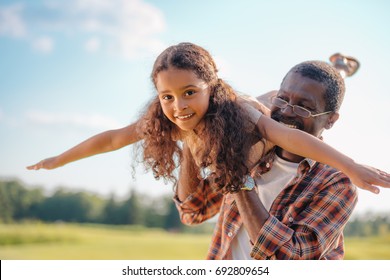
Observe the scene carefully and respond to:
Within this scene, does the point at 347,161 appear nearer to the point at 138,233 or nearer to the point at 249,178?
the point at 249,178

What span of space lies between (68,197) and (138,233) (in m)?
7.02

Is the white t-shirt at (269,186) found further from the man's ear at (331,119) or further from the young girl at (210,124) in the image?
the man's ear at (331,119)

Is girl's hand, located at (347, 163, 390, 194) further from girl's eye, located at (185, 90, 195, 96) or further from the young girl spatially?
girl's eye, located at (185, 90, 195, 96)

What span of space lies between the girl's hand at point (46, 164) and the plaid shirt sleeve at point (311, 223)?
67.2 inches

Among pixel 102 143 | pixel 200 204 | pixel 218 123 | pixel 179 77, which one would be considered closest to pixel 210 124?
pixel 218 123

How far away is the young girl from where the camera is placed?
3.06 m

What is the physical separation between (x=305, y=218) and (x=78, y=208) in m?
41.8

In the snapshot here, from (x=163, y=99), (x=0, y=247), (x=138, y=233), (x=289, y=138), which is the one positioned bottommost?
(x=289, y=138)

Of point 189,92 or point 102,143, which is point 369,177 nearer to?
point 189,92

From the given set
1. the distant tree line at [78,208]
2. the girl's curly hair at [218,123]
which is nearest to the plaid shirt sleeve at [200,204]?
the girl's curly hair at [218,123]

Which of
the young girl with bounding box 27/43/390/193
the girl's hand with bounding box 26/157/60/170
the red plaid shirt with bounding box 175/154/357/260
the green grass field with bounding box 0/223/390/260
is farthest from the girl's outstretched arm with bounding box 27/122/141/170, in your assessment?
the green grass field with bounding box 0/223/390/260

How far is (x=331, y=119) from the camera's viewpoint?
375cm
